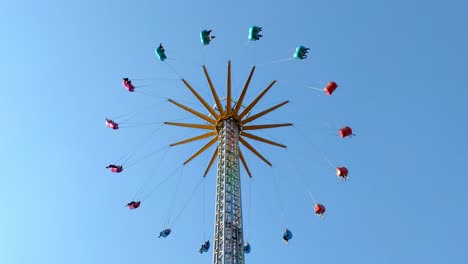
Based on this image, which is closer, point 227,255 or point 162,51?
point 227,255

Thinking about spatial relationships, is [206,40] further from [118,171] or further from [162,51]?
[118,171]

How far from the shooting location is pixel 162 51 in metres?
33.5

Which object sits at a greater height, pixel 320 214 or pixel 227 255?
pixel 320 214

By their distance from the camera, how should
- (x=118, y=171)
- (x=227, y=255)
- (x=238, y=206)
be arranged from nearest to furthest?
(x=227, y=255)
(x=238, y=206)
(x=118, y=171)

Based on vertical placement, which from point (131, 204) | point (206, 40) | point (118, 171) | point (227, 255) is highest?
point (206, 40)

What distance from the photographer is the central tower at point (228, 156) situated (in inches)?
1014

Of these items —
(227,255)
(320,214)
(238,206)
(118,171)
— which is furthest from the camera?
(118,171)

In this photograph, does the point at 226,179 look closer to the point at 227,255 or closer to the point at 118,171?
the point at 227,255

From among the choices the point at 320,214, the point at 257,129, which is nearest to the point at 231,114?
the point at 257,129

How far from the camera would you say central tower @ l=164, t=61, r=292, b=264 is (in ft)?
84.5

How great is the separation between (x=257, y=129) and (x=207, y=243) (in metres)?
6.93

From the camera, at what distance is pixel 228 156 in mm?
29141

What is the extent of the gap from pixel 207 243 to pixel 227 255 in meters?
6.71

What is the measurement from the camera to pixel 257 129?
Answer: 31328 millimetres
